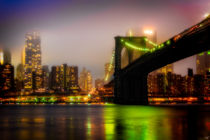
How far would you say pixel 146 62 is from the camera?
6328 cm

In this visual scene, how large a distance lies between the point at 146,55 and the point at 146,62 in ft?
6.63

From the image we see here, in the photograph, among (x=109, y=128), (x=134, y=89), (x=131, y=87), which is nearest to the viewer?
(x=109, y=128)

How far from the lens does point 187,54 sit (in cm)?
5350

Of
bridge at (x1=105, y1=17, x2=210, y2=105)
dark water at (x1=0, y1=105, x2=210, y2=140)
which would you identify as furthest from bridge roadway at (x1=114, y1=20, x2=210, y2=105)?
dark water at (x1=0, y1=105, x2=210, y2=140)

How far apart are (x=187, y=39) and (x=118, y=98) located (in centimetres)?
4320

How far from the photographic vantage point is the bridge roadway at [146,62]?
4462cm

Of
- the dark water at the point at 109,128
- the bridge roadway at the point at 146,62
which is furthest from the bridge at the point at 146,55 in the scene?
the dark water at the point at 109,128

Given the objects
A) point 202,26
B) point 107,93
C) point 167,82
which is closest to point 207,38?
point 202,26

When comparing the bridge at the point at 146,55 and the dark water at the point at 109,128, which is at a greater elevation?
the bridge at the point at 146,55

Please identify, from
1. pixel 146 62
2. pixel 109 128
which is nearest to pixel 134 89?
pixel 146 62

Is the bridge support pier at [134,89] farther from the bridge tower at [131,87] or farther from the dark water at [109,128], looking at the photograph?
the dark water at [109,128]

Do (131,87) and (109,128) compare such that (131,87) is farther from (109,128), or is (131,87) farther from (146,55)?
(109,128)

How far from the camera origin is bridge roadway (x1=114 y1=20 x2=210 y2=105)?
146 ft

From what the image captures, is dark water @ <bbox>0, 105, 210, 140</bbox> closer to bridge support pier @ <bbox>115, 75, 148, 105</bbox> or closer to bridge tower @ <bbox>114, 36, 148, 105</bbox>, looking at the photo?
bridge tower @ <bbox>114, 36, 148, 105</bbox>
